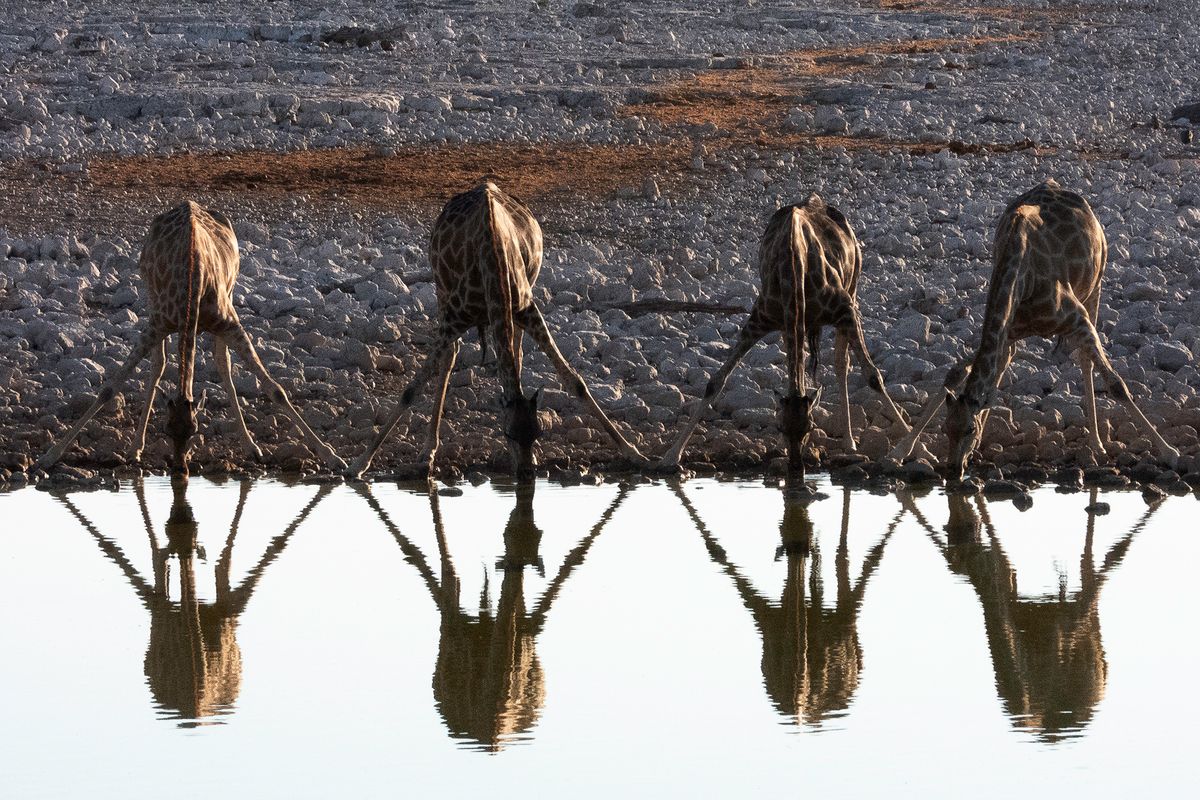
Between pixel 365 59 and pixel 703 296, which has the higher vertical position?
pixel 365 59

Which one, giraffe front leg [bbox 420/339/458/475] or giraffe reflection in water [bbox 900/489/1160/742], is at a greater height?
giraffe front leg [bbox 420/339/458/475]

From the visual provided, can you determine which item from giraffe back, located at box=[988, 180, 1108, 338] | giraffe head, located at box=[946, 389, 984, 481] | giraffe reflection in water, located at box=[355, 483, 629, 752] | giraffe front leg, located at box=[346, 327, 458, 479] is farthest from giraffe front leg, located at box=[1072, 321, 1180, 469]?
giraffe front leg, located at box=[346, 327, 458, 479]

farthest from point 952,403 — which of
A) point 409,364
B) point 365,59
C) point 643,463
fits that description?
point 365,59

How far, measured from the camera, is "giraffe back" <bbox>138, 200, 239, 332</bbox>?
36.9ft

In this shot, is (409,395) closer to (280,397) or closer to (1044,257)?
(280,397)

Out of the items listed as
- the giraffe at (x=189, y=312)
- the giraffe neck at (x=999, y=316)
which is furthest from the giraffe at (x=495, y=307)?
the giraffe neck at (x=999, y=316)

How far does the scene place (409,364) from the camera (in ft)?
46.3

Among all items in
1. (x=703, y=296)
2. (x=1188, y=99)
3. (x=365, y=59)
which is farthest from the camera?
(x=365, y=59)

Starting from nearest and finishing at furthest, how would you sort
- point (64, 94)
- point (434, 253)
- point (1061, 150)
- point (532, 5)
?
point (434, 253), point (1061, 150), point (64, 94), point (532, 5)

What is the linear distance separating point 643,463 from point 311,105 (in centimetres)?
1473

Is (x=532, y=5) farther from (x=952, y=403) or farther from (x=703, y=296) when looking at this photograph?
(x=952, y=403)

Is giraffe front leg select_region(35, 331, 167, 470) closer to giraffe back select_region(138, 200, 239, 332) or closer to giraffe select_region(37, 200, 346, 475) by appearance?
giraffe select_region(37, 200, 346, 475)

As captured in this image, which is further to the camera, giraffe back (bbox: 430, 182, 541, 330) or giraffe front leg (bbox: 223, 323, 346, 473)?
giraffe front leg (bbox: 223, 323, 346, 473)

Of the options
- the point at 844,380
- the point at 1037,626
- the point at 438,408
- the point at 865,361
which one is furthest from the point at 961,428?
the point at 438,408
